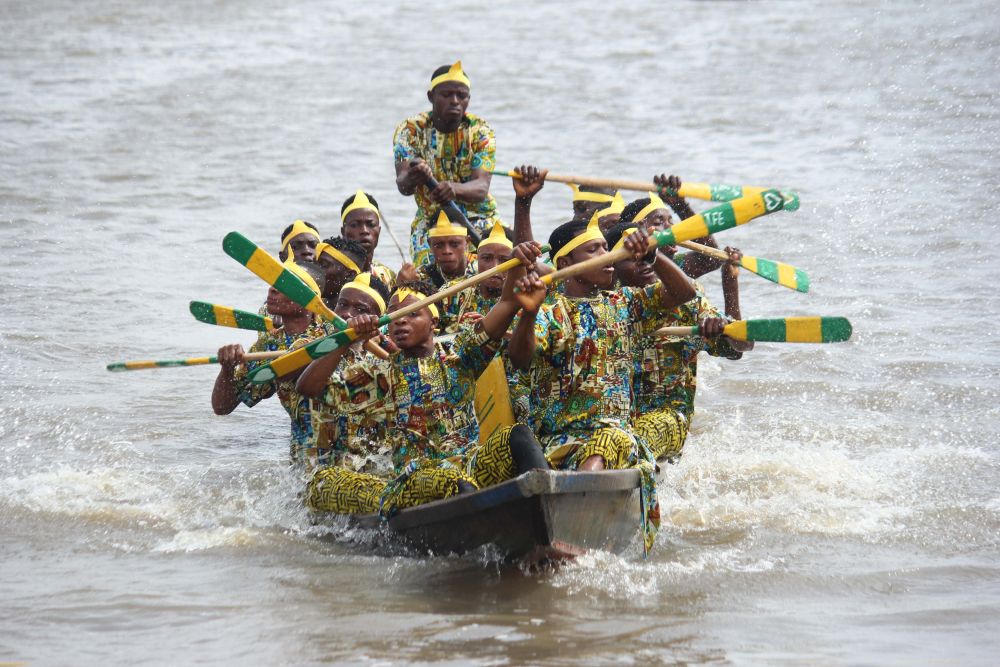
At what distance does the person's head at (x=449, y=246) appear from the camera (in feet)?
25.8

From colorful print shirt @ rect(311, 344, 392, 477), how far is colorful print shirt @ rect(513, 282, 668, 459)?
2.61 ft

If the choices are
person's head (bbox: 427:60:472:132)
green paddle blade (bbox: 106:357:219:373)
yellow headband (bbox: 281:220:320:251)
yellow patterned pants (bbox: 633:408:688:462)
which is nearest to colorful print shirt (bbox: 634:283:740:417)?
yellow patterned pants (bbox: 633:408:688:462)

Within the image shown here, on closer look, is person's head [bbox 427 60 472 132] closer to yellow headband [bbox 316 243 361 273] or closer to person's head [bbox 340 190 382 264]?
person's head [bbox 340 190 382 264]

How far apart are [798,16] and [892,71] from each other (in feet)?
13.8

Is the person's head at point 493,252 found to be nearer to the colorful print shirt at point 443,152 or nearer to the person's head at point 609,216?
the person's head at point 609,216

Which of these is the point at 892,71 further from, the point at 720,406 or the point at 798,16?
the point at 720,406

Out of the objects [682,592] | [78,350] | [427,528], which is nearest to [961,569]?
[682,592]

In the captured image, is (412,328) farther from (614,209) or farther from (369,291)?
(614,209)

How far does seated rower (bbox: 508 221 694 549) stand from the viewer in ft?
19.2

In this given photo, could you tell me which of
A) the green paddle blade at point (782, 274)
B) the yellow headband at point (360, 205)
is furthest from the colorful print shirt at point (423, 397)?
the yellow headband at point (360, 205)

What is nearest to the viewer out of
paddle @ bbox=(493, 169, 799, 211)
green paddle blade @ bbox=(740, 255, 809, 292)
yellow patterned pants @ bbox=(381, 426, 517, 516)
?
yellow patterned pants @ bbox=(381, 426, 517, 516)

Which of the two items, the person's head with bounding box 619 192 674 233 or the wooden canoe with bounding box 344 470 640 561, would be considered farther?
the person's head with bounding box 619 192 674 233

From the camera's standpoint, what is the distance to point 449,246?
7.89 metres

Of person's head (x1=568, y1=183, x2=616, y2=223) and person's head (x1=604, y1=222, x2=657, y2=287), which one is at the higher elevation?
person's head (x1=568, y1=183, x2=616, y2=223)
